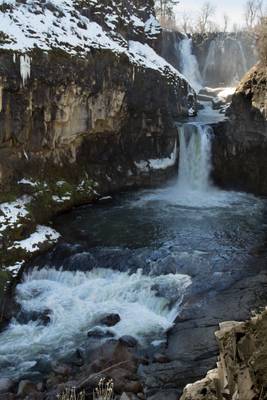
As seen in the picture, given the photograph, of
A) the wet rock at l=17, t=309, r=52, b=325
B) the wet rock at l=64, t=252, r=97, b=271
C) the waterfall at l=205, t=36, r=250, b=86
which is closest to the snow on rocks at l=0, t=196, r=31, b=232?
the wet rock at l=64, t=252, r=97, b=271

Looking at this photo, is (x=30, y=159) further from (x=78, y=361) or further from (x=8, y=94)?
(x=78, y=361)

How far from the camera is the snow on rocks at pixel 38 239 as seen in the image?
17.7 m

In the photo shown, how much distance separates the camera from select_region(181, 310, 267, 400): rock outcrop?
5.23 metres

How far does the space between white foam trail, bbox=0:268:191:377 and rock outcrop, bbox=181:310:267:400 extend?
6.87 metres

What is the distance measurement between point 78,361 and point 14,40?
47.6 feet

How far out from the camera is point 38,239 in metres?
18.3

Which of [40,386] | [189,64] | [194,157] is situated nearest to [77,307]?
[40,386]

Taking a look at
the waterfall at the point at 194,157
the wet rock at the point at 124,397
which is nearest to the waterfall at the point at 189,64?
the waterfall at the point at 194,157

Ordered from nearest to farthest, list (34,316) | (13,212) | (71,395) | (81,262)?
(71,395)
(34,316)
(81,262)
(13,212)

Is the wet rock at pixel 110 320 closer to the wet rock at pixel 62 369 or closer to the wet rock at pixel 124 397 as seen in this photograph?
the wet rock at pixel 62 369

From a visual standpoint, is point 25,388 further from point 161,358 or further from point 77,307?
point 77,307

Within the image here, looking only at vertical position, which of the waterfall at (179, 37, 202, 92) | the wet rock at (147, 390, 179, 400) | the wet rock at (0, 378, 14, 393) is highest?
the waterfall at (179, 37, 202, 92)

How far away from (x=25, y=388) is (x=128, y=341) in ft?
9.62

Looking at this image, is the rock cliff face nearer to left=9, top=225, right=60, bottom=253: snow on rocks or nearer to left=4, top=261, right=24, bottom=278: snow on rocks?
left=9, top=225, right=60, bottom=253: snow on rocks
